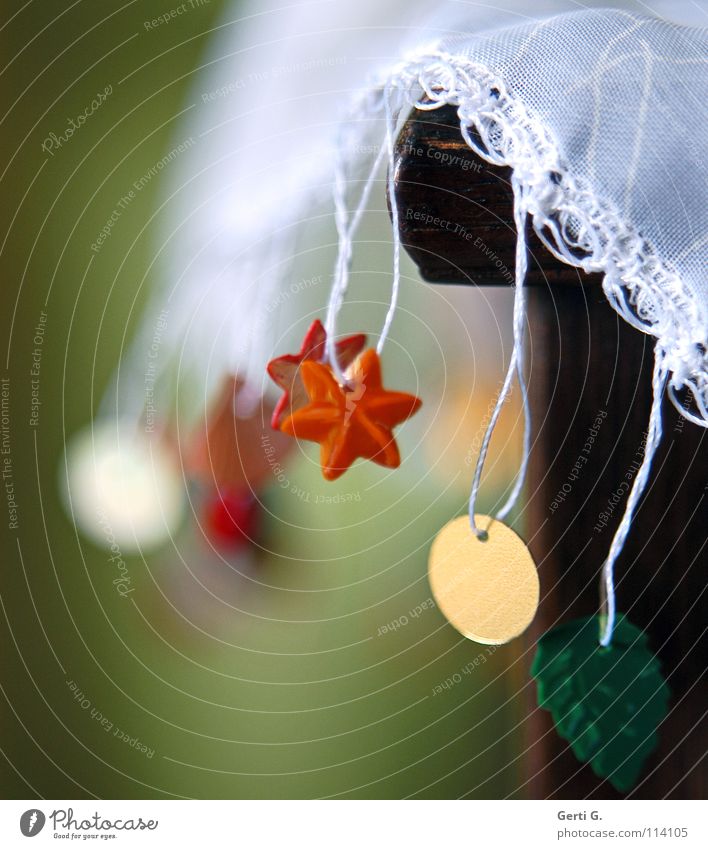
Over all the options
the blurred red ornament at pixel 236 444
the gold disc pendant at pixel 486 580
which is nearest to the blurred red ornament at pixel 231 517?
the blurred red ornament at pixel 236 444

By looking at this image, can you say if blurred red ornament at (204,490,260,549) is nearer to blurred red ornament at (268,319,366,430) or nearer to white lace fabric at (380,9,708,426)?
blurred red ornament at (268,319,366,430)

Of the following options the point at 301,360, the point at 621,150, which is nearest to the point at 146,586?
the point at 301,360

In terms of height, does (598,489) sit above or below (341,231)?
below

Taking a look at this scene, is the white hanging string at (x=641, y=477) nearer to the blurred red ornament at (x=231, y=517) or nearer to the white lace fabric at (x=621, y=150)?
the white lace fabric at (x=621, y=150)

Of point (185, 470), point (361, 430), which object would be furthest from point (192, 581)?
point (361, 430)

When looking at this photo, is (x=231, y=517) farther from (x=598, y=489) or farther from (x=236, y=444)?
(x=598, y=489)
